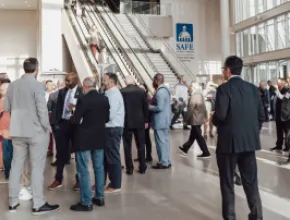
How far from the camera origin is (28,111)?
410cm

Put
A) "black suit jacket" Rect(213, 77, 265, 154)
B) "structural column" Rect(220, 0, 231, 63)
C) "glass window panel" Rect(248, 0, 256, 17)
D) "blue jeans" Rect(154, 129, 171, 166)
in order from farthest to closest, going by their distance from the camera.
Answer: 1. "glass window panel" Rect(248, 0, 256, 17)
2. "structural column" Rect(220, 0, 231, 63)
3. "blue jeans" Rect(154, 129, 171, 166)
4. "black suit jacket" Rect(213, 77, 265, 154)

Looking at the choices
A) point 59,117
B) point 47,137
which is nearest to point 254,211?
point 47,137

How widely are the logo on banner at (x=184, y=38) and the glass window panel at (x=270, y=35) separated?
212 inches

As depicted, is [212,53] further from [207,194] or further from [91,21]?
[207,194]

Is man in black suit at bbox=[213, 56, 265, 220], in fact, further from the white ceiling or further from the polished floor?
the white ceiling

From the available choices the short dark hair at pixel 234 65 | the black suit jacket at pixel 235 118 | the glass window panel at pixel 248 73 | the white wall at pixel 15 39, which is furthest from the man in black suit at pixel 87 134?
the white wall at pixel 15 39

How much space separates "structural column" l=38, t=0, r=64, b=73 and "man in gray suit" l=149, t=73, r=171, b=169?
11200mm

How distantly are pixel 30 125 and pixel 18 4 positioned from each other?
74.3 feet

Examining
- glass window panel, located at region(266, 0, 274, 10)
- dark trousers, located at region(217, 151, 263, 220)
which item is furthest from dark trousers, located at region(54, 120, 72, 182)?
glass window panel, located at region(266, 0, 274, 10)

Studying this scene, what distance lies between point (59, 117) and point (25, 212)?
1519mm

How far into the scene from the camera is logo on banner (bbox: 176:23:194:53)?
23.3 meters

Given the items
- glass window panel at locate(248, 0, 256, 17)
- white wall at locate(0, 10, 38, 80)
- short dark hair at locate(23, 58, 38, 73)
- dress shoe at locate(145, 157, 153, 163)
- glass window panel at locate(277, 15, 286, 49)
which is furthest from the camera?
white wall at locate(0, 10, 38, 80)

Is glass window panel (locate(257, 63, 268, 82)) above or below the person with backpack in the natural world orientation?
above

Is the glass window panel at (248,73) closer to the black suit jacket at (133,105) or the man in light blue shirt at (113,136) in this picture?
the black suit jacket at (133,105)
